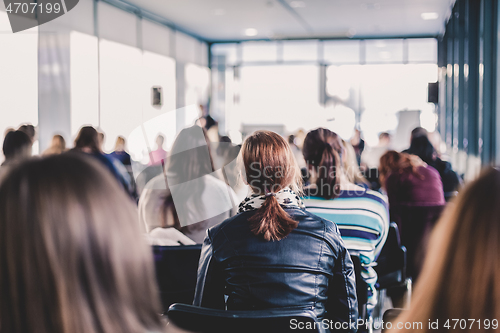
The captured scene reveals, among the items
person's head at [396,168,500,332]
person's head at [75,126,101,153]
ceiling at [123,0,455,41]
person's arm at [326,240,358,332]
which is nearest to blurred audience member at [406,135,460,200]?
person's head at [75,126,101,153]

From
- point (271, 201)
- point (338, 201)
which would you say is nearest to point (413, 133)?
point (338, 201)

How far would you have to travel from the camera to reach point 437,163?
496 centimetres

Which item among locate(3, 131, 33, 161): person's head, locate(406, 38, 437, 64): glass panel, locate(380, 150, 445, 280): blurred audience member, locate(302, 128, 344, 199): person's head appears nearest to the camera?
locate(302, 128, 344, 199): person's head

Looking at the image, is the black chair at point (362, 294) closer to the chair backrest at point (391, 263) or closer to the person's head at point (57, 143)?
the chair backrest at point (391, 263)

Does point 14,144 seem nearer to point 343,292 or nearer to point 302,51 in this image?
point 343,292

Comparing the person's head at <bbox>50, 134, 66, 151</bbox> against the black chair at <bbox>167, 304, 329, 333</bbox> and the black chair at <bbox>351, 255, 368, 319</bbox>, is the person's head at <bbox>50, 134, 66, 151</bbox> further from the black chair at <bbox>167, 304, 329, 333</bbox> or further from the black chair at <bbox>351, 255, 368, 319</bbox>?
the black chair at <bbox>167, 304, 329, 333</bbox>

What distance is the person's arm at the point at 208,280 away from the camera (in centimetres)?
189

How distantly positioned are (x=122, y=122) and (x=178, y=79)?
3325 millimetres

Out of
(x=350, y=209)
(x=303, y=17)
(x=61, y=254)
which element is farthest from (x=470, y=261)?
(x=303, y=17)

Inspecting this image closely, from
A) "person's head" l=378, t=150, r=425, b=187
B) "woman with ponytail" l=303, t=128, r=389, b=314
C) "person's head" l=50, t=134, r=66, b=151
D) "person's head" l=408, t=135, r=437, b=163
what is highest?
"person's head" l=50, t=134, r=66, b=151

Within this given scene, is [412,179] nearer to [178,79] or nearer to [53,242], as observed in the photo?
[53,242]

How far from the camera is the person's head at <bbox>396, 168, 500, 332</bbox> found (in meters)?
0.71

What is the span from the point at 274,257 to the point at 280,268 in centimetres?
4

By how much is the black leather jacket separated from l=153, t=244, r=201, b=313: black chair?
0.34m
